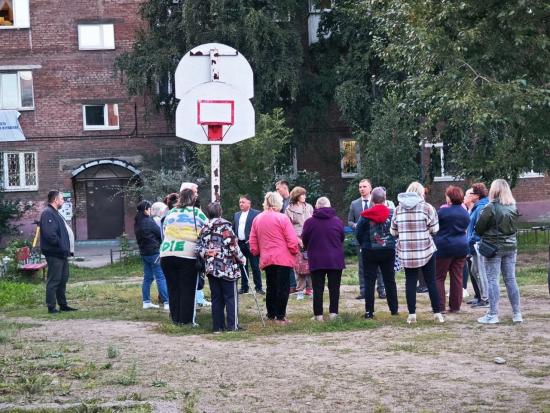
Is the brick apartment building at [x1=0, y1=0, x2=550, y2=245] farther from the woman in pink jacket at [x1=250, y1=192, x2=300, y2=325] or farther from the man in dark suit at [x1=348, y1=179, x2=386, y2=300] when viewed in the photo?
the woman in pink jacket at [x1=250, y1=192, x2=300, y2=325]

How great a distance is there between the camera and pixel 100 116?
41.7 meters

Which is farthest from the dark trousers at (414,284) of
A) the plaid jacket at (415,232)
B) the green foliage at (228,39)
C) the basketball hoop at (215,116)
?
the green foliage at (228,39)

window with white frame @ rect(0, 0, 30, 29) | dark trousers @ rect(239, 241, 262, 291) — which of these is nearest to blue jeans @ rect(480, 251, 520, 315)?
dark trousers @ rect(239, 241, 262, 291)

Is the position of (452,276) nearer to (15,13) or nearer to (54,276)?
(54,276)

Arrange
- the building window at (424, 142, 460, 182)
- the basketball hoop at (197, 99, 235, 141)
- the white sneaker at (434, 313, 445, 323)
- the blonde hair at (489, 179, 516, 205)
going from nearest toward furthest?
the blonde hair at (489, 179, 516, 205)
the basketball hoop at (197, 99, 235, 141)
the white sneaker at (434, 313, 445, 323)
the building window at (424, 142, 460, 182)

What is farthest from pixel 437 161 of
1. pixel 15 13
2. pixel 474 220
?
pixel 474 220

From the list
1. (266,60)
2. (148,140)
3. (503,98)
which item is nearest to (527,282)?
(503,98)

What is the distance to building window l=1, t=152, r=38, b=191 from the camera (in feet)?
136

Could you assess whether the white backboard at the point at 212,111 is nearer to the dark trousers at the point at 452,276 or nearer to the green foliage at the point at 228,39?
the dark trousers at the point at 452,276

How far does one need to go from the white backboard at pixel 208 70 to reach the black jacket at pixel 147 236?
2982 mm

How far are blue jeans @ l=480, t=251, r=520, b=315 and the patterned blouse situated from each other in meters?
3.30

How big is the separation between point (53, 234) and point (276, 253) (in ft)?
13.4

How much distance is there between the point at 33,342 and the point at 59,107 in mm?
29451

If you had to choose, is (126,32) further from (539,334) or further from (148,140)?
(539,334)
